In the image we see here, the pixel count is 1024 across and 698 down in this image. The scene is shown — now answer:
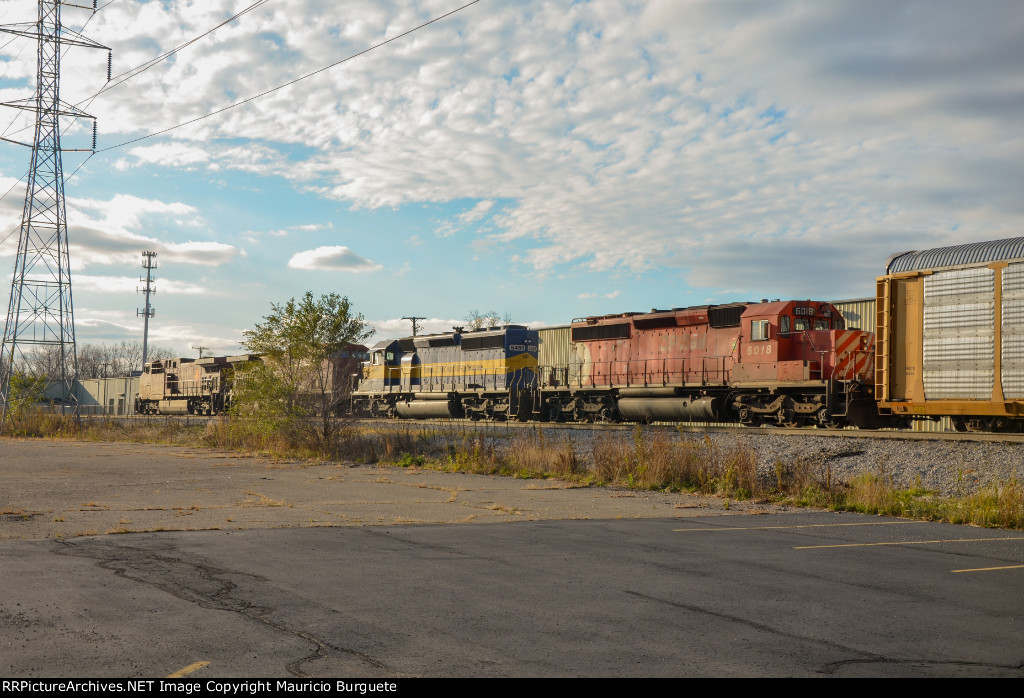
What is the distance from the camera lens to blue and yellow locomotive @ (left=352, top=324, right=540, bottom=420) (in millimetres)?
35406

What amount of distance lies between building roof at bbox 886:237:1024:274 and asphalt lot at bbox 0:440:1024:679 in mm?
8561

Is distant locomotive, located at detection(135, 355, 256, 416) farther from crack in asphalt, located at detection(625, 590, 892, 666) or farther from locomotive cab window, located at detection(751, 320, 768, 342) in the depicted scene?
crack in asphalt, located at detection(625, 590, 892, 666)

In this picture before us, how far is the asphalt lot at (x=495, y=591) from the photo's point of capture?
4492 millimetres

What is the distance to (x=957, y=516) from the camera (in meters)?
11.0

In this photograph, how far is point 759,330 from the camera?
83.6 ft

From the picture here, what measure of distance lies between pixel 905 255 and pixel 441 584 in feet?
53.1

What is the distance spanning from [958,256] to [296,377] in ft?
53.8

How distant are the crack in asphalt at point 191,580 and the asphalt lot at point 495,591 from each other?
0.09 feet

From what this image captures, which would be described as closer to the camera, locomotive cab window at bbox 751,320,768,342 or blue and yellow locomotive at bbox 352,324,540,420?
locomotive cab window at bbox 751,320,768,342

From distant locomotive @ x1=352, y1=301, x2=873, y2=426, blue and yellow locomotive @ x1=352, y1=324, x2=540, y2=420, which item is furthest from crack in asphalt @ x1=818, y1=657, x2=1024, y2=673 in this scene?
blue and yellow locomotive @ x1=352, y1=324, x2=540, y2=420

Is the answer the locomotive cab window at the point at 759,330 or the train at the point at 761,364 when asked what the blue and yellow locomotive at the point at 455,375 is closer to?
the train at the point at 761,364

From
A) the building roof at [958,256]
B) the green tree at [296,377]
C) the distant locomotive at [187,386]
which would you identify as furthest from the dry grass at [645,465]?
the distant locomotive at [187,386]
